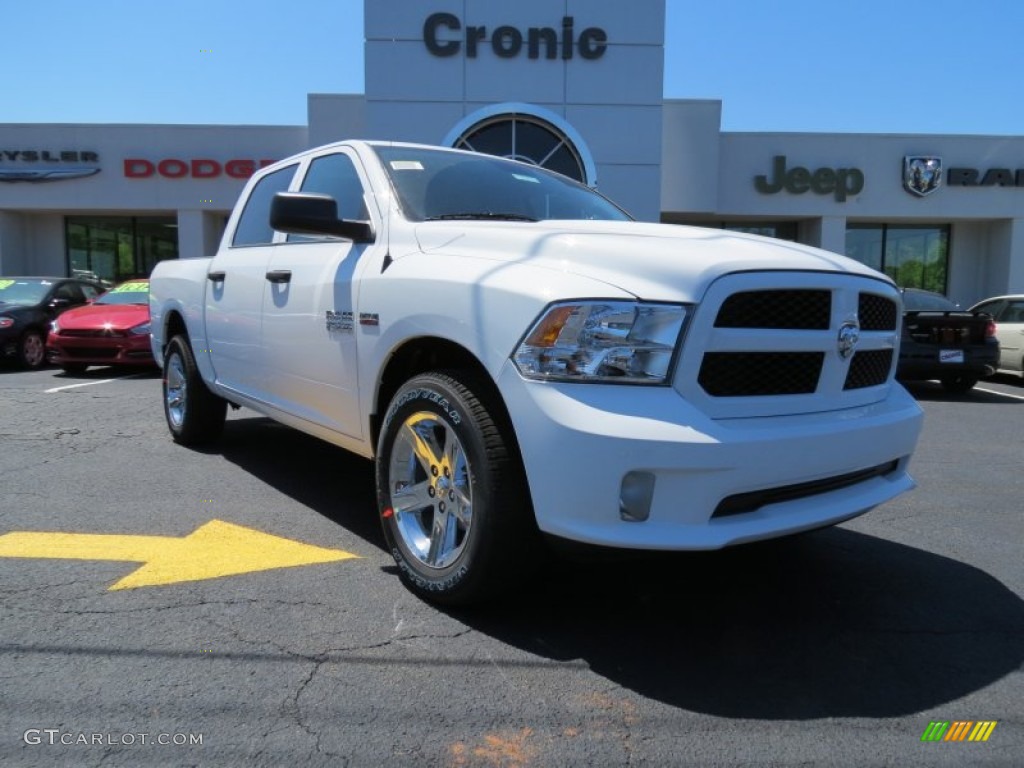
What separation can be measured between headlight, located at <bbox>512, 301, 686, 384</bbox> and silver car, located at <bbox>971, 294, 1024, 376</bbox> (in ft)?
36.0

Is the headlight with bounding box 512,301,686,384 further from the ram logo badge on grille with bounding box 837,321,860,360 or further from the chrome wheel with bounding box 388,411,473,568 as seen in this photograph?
the ram logo badge on grille with bounding box 837,321,860,360

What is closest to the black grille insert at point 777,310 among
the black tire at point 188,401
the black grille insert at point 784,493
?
the black grille insert at point 784,493

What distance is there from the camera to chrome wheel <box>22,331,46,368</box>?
11915mm

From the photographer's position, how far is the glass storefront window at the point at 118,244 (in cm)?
2314

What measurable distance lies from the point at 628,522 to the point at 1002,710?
1.29m

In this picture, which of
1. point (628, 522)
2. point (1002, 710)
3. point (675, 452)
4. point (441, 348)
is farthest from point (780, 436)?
point (441, 348)

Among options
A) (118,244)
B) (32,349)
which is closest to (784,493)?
(32,349)

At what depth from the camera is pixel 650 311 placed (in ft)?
8.01

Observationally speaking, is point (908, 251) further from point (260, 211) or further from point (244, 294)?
point (244, 294)

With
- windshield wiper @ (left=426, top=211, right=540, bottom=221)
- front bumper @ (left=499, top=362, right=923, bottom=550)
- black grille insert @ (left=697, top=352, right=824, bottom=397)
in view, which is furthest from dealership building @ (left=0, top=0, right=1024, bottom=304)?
front bumper @ (left=499, top=362, right=923, bottom=550)

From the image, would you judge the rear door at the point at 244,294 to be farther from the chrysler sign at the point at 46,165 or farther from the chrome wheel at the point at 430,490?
the chrysler sign at the point at 46,165

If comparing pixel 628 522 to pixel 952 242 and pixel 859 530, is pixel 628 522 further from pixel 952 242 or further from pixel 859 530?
pixel 952 242

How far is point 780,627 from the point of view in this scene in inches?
114
